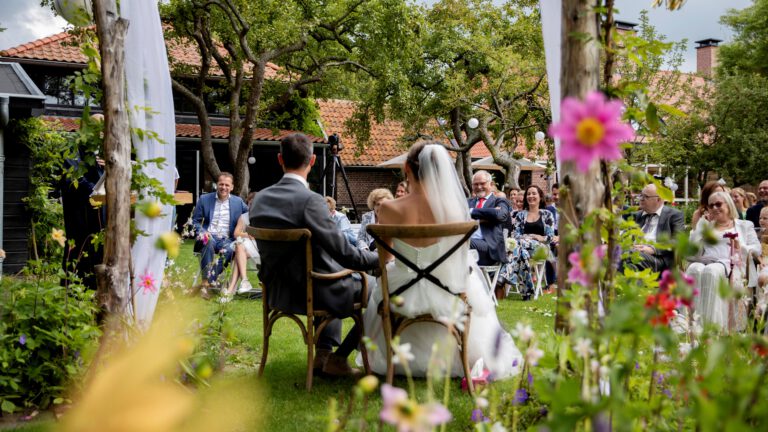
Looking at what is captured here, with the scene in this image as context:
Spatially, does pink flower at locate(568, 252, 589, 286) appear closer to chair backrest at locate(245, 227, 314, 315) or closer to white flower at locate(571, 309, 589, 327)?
white flower at locate(571, 309, 589, 327)

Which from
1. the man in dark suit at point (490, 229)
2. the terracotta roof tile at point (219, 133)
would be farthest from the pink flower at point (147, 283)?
the terracotta roof tile at point (219, 133)

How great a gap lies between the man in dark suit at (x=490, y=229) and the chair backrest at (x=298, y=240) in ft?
13.2

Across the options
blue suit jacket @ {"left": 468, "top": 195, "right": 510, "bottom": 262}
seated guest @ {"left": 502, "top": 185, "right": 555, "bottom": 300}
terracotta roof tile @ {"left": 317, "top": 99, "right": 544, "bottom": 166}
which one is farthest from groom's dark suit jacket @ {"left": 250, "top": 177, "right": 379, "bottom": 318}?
terracotta roof tile @ {"left": 317, "top": 99, "right": 544, "bottom": 166}

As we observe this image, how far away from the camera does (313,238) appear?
4.03m

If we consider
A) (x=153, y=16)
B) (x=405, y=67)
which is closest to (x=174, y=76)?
(x=405, y=67)

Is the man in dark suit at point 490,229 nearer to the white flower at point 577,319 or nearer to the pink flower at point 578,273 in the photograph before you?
the pink flower at point 578,273

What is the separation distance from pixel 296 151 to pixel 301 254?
0.68 m

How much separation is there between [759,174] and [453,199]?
26.7 meters

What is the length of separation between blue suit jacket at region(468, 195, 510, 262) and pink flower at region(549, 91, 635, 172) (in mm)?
6779

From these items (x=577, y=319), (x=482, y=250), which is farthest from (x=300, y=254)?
(x=482, y=250)

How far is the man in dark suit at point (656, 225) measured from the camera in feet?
21.3

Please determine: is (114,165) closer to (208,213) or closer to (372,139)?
(208,213)

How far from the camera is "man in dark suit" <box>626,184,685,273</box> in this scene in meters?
6.48

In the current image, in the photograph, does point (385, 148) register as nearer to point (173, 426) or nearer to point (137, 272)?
point (137, 272)
